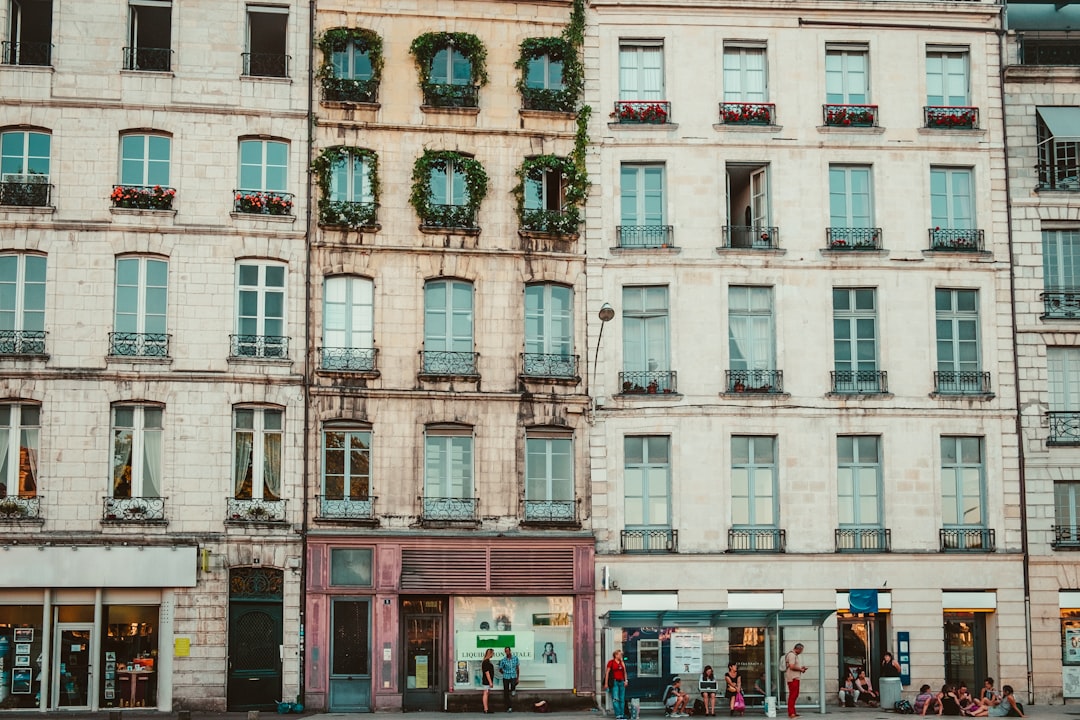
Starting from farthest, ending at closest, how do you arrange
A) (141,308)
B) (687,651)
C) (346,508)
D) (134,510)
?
(346,508)
(141,308)
(134,510)
(687,651)

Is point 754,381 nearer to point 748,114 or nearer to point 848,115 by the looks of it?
point 748,114

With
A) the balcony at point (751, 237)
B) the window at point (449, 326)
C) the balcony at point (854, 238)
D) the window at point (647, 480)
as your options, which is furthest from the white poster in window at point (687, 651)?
the balcony at point (854, 238)

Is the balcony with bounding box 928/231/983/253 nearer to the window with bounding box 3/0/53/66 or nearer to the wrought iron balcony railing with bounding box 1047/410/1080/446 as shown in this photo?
the wrought iron balcony railing with bounding box 1047/410/1080/446

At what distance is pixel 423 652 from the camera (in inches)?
1334

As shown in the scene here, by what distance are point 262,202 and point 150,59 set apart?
4.33 m

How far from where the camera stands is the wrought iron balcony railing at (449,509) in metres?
34.3

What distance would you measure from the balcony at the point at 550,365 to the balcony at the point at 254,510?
654cm

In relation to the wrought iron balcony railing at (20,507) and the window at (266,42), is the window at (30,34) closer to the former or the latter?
the window at (266,42)

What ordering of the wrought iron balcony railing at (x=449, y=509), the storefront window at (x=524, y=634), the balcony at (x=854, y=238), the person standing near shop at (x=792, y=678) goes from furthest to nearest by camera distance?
1. the balcony at (x=854, y=238)
2. the wrought iron balcony railing at (x=449, y=509)
3. the storefront window at (x=524, y=634)
4. the person standing near shop at (x=792, y=678)

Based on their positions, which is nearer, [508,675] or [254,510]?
[508,675]

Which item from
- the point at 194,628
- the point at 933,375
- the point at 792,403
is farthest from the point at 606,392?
the point at 194,628

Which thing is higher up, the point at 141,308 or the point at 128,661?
the point at 141,308

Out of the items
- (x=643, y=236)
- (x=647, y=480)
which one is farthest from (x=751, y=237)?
(x=647, y=480)

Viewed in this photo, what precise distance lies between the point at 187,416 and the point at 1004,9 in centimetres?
2246
